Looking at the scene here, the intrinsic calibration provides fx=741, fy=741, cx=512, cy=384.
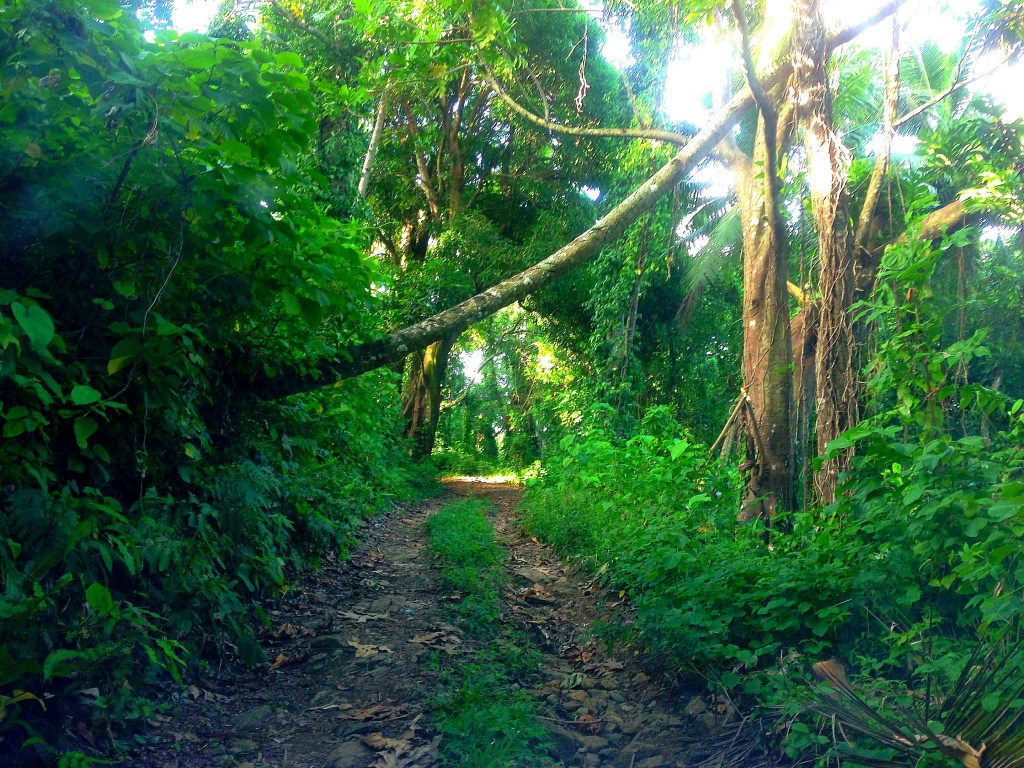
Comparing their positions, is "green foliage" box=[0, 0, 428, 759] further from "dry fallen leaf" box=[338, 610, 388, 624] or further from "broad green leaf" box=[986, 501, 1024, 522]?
"broad green leaf" box=[986, 501, 1024, 522]

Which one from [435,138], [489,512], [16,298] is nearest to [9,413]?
[16,298]

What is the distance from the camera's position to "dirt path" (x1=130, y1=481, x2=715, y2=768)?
11.6 ft

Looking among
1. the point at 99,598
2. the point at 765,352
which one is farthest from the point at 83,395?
the point at 765,352

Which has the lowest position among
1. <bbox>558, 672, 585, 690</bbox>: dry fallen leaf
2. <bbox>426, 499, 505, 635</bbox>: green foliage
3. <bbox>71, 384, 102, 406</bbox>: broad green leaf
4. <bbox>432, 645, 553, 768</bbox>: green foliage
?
<bbox>558, 672, 585, 690</bbox>: dry fallen leaf

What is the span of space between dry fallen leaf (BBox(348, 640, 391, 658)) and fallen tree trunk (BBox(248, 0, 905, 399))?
1790 mm

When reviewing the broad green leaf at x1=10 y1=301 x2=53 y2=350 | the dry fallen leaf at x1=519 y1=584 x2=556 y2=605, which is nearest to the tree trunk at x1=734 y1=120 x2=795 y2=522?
the dry fallen leaf at x1=519 y1=584 x2=556 y2=605

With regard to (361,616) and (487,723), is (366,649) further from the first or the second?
(487,723)

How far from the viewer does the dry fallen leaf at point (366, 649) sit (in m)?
4.79

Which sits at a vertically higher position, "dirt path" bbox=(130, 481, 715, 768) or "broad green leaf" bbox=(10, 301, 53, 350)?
"broad green leaf" bbox=(10, 301, 53, 350)

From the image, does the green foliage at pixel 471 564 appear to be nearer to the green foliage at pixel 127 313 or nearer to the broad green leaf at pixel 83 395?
the green foliage at pixel 127 313

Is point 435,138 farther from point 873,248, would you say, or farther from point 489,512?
point 873,248

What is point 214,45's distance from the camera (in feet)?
10.6

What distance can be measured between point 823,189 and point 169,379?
19.2 ft

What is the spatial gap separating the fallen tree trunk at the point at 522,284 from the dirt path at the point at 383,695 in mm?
1764
